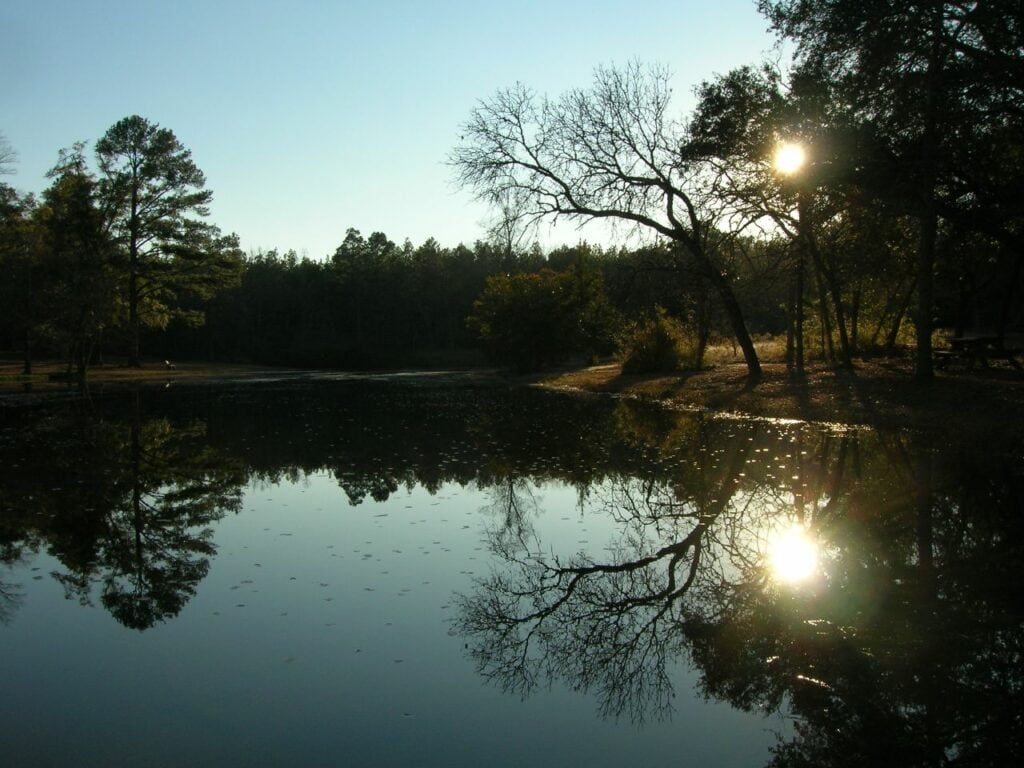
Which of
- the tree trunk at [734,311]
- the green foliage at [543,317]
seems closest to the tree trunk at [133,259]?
the green foliage at [543,317]

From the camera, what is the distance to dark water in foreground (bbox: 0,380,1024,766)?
538 cm

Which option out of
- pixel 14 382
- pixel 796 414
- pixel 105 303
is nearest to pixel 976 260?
pixel 796 414

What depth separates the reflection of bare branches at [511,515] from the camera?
34.3 feet

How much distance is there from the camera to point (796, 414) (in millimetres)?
22672

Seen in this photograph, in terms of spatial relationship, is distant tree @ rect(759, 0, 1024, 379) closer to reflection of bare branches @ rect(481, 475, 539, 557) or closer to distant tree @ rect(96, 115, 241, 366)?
reflection of bare branches @ rect(481, 475, 539, 557)

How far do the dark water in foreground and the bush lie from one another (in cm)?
2463

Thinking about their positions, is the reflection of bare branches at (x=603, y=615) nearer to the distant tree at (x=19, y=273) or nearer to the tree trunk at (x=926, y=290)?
the tree trunk at (x=926, y=290)

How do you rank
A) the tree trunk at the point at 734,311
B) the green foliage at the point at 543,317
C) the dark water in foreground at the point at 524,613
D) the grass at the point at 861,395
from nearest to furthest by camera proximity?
the dark water in foreground at the point at 524,613 < the grass at the point at 861,395 < the tree trunk at the point at 734,311 < the green foliage at the point at 543,317

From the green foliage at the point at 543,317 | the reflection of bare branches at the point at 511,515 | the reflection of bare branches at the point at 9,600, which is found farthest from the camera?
the green foliage at the point at 543,317

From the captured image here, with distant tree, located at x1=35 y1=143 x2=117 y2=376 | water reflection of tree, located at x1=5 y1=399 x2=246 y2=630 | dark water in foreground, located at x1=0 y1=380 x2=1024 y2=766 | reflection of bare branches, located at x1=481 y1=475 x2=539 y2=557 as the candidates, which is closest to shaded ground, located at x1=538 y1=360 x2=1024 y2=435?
dark water in foreground, located at x1=0 y1=380 x2=1024 y2=766

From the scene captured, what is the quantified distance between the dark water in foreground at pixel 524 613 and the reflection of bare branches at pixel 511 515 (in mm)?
64

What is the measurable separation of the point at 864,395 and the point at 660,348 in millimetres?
18517

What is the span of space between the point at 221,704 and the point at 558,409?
23.9 m

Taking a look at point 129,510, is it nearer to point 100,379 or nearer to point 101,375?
point 100,379
